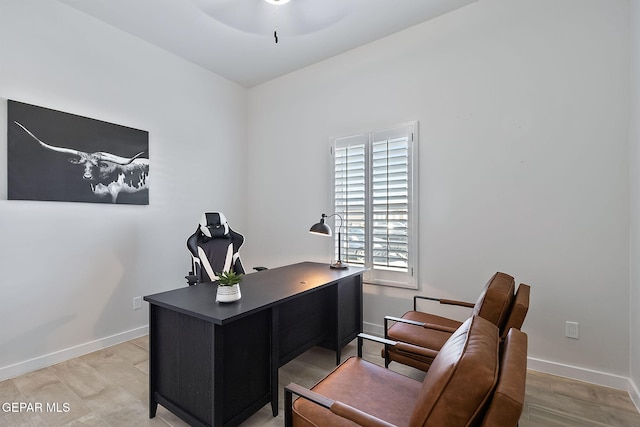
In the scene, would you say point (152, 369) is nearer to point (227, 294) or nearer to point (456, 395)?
point (227, 294)

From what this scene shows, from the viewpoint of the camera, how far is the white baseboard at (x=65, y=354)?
7.91 feet

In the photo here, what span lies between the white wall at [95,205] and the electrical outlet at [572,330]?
3783mm

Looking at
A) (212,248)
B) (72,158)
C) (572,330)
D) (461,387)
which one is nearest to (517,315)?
(461,387)

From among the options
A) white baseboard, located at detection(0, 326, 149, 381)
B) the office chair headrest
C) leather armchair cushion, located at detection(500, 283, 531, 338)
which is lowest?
white baseboard, located at detection(0, 326, 149, 381)

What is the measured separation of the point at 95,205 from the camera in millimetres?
2893

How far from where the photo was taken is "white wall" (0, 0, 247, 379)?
2449 mm

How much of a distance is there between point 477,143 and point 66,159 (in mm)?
3648

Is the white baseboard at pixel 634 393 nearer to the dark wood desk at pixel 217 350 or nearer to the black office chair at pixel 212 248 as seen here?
the dark wood desk at pixel 217 350

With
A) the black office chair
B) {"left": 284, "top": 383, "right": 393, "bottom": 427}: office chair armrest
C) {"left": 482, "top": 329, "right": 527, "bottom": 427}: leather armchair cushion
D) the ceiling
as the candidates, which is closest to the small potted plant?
{"left": 284, "top": 383, "right": 393, "bottom": 427}: office chair armrest

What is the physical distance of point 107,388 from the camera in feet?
7.41

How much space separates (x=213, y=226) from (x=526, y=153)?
9.46ft

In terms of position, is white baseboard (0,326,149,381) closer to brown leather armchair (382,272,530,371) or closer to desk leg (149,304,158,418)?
desk leg (149,304,158,418)

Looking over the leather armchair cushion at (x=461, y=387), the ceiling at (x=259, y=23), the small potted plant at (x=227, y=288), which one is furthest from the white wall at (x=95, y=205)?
the leather armchair cushion at (x=461, y=387)

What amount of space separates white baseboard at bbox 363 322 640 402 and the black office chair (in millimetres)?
2707
